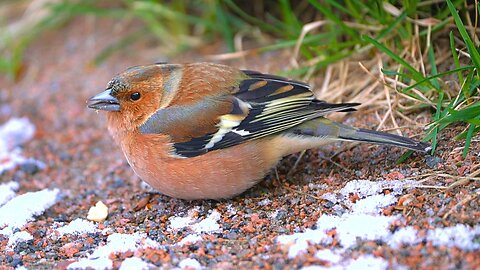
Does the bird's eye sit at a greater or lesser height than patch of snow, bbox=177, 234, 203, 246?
greater

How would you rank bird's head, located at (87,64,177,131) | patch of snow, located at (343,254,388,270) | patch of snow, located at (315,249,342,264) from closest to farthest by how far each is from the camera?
patch of snow, located at (343,254,388,270) < patch of snow, located at (315,249,342,264) < bird's head, located at (87,64,177,131)

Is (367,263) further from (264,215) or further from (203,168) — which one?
(203,168)

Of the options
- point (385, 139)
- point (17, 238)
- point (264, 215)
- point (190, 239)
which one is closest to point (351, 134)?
point (385, 139)

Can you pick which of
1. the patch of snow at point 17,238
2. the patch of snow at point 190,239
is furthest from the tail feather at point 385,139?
the patch of snow at point 17,238

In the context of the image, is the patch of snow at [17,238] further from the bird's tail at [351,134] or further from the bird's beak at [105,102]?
the bird's tail at [351,134]

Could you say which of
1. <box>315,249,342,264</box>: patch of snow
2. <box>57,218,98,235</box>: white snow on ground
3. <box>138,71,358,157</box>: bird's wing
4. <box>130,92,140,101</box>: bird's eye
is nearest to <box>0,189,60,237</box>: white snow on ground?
<box>57,218,98,235</box>: white snow on ground

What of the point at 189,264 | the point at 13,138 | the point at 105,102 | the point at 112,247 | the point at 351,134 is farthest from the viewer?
the point at 13,138

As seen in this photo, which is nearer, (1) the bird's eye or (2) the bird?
(2) the bird

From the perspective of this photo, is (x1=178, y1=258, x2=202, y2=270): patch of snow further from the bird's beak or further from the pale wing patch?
the bird's beak
